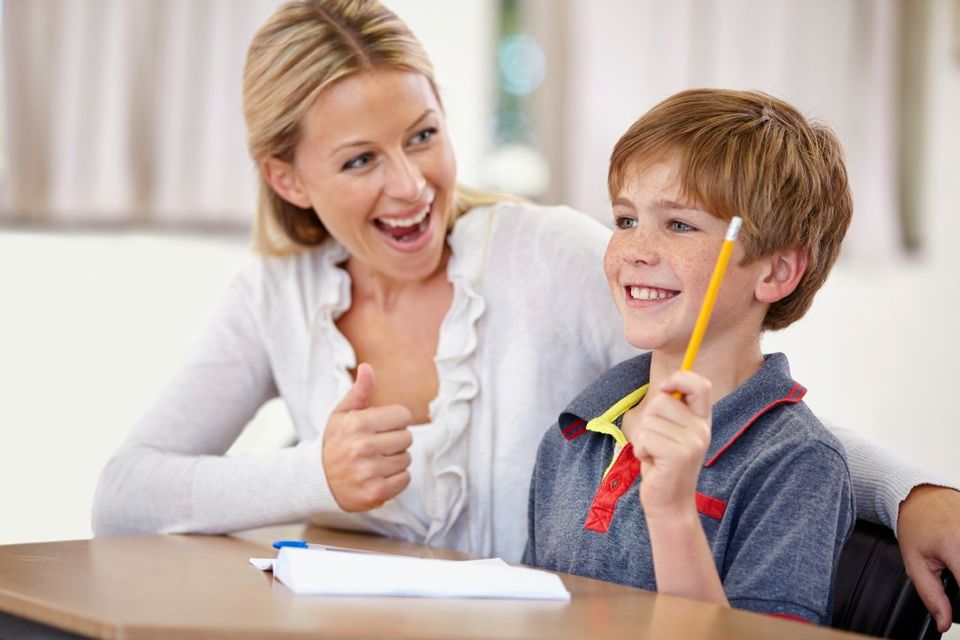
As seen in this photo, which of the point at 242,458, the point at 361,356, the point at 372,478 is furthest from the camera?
the point at 361,356

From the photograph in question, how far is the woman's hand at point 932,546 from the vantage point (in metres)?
1.20

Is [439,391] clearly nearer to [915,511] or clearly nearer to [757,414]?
[757,414]

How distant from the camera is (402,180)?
1.73 meters

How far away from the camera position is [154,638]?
2.90 ft

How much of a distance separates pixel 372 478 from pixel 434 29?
275 cm

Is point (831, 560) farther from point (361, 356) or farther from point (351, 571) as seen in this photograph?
point (361, 356)

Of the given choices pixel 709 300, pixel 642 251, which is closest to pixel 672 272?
pixel 642 251

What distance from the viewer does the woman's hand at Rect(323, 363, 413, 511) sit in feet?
4.84

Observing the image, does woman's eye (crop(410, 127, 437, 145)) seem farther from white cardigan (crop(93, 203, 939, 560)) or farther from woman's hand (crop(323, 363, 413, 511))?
woman's hand (crop(323, 363, 413, 511))

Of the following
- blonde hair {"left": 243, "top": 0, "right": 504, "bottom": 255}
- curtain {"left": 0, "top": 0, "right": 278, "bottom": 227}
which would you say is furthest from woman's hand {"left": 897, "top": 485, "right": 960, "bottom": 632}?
curtain {"left": 0, "top": 0, "right": 278, "bottom": 227}

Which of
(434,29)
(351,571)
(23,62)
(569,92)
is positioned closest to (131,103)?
(23,62)

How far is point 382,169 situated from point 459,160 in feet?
7.78

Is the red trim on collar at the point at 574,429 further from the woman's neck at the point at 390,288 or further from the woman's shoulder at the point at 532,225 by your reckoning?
the woman's neck at the point at 390,288

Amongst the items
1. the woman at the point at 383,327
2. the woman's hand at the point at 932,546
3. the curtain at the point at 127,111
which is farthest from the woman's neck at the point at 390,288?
the curtain at the point at 127,111
